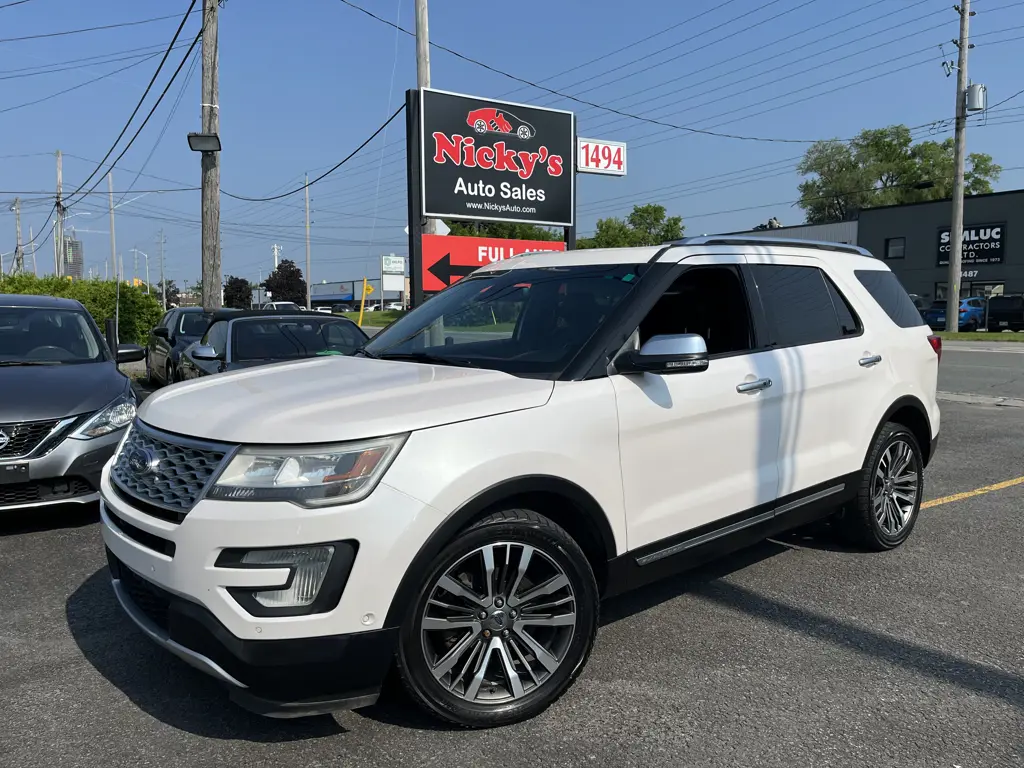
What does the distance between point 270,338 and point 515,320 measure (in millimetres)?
5465

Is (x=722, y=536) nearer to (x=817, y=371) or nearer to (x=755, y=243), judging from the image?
(x=817, y=371)

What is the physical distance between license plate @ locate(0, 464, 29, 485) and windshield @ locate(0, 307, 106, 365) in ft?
5.14

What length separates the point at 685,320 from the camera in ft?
13.3

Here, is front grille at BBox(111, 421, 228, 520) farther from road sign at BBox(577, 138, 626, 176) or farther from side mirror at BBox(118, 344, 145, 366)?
road sign at BBox(577, 138, 626, 176)

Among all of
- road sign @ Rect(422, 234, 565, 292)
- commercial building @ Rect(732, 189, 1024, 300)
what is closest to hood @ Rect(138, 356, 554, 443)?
road sign @ Rect(422, 234, 565, 292)

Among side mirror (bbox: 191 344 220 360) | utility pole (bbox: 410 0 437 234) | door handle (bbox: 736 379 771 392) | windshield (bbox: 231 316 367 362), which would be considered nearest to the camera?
door handle (bbox: 736 379 771 392)

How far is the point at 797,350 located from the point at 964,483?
3542 mm

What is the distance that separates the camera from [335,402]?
2953 millimetres

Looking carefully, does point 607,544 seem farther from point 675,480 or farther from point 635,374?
point 635,374

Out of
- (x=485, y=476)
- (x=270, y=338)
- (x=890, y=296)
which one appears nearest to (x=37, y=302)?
(x=270, y=338)

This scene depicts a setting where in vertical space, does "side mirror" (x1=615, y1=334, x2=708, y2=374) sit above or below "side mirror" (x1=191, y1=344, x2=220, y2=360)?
above

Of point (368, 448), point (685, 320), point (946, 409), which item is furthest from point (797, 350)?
point (946, 409)

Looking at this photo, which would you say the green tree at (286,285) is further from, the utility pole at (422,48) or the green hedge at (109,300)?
the utility pole at (422,48)

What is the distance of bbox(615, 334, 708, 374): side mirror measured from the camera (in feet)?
10.8
